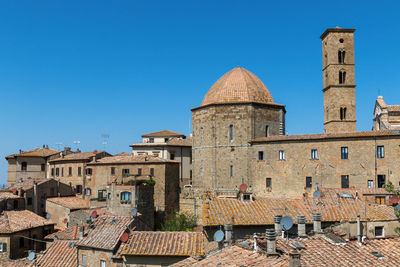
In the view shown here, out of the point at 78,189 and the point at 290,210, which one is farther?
the point at 78,189

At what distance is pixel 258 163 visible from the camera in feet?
138

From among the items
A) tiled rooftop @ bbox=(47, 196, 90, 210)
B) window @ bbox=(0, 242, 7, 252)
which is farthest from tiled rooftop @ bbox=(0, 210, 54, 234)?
tiled rooftop @ bbox=(47, 196, 90, 210)

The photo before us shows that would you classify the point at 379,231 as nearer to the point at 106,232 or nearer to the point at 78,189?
the point at 106,232

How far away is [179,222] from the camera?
42.1 meters

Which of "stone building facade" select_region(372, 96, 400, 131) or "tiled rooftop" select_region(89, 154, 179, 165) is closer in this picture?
"stone building facade" select_region(372, 96, 400, 131)

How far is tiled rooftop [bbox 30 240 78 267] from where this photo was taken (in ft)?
96.0

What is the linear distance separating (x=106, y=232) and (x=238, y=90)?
24.5 meters

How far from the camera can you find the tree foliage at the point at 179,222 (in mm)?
40391

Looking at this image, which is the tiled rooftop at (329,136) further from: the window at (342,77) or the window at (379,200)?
the window at (342,77)

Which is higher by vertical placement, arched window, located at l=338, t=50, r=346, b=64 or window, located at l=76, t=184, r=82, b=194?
arched window, located at l=338, t=50, r=346, b=64

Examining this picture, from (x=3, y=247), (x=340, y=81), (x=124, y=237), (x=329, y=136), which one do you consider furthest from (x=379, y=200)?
(x=3, y=247)

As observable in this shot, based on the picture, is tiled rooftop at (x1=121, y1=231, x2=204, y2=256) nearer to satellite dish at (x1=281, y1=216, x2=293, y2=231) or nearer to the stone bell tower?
satellite dish at (x1=281, y1=216, x2=293, y2=231)

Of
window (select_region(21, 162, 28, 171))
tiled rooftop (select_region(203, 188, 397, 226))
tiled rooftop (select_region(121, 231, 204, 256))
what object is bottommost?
tiled rooftop (select_region(121, 231, 204, 256))

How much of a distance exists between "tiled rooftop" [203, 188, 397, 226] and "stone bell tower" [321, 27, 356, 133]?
25167 millimetres
